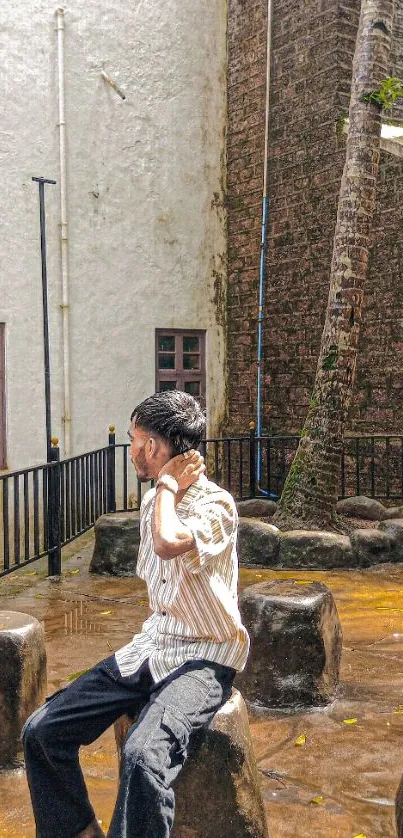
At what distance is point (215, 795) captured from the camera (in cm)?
293

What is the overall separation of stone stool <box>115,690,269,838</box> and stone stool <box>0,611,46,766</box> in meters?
1.19

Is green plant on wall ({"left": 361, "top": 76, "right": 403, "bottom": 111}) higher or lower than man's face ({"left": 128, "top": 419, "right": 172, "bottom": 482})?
higher

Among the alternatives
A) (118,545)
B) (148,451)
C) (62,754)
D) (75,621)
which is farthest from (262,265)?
(62,754)

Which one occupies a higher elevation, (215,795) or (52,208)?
(52,208)

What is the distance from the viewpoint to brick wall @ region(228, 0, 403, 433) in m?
10.0

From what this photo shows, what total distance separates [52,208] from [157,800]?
914 centimetres

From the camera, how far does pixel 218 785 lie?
293cm

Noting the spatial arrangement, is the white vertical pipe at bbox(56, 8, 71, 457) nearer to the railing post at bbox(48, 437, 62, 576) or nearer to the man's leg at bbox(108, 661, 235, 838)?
the railing post at bbox(48, 437, 62, 576)

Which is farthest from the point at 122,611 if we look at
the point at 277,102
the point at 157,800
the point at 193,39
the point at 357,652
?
the point at 193,39

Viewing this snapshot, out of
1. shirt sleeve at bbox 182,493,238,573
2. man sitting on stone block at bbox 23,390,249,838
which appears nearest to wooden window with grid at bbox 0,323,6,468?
man sitting on stone block at bbox 23,390,249,838

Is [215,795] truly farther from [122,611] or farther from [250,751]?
[122,611]

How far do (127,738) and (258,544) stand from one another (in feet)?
17.9

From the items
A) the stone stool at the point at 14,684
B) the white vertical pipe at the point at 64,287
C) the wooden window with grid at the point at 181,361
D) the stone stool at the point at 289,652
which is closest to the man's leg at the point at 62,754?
the stone stool at the point at 14,684

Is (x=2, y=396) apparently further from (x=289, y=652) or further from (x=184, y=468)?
(x=184, y=468)
